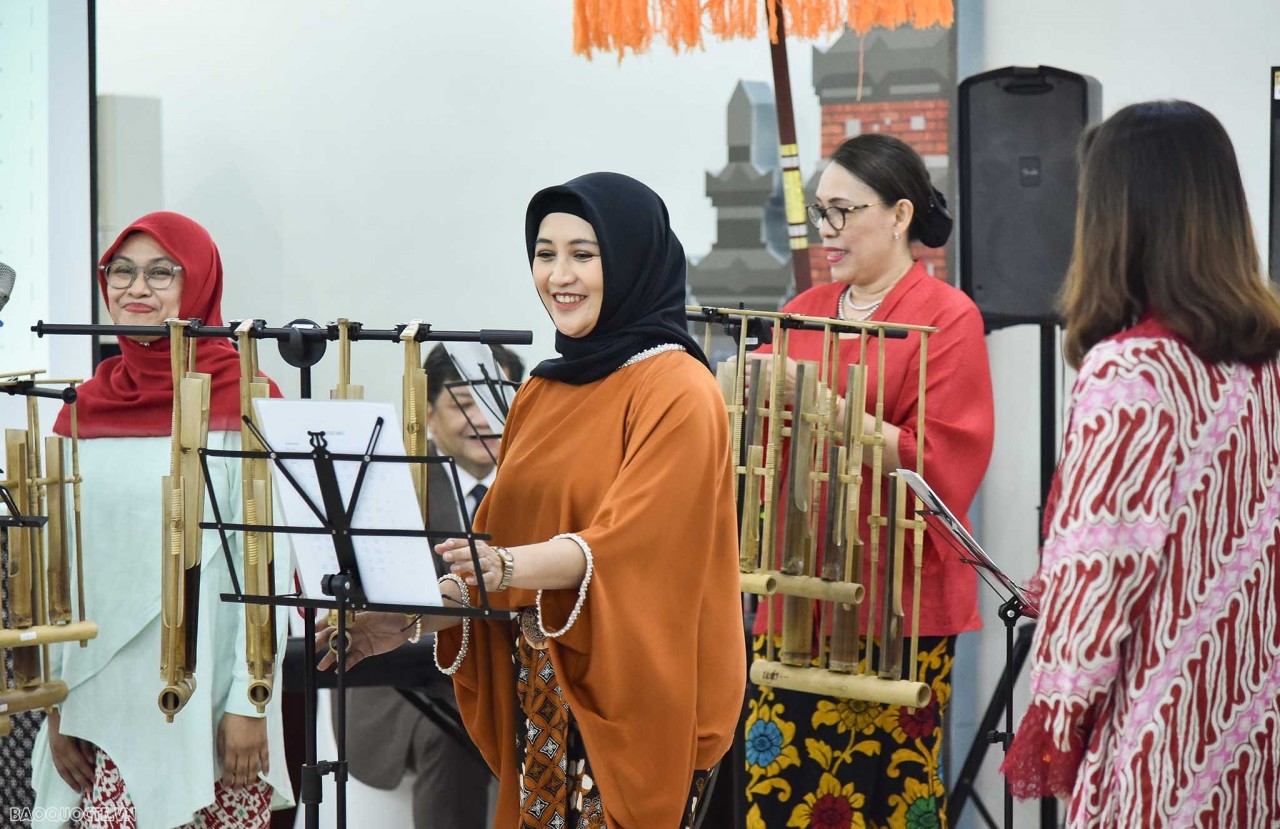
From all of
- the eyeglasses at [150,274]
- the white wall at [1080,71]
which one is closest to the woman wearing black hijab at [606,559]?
the eyeglasses at [150,274]

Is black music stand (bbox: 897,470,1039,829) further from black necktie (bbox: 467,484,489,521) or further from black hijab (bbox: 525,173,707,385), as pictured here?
black necktie (bbox: 467,484,489,521)

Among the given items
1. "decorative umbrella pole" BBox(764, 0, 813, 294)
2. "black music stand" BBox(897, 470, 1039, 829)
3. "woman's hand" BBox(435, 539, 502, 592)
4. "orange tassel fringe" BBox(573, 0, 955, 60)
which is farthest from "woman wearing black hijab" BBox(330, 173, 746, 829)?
"decorative umbrella pole" BBox(764, 0, 813, 294)

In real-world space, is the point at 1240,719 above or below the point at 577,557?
below

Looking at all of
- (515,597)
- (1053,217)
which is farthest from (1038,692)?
(1053,217)

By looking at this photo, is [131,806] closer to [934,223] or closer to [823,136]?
[934,223]

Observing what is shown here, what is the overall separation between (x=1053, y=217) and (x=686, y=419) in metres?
2.29

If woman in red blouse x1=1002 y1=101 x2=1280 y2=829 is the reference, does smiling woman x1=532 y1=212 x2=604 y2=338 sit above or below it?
above

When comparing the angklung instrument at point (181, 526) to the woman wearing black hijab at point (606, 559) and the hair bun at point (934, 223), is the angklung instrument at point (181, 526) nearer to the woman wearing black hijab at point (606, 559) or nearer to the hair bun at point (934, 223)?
the woman wearing black hijab at point (606, 559)

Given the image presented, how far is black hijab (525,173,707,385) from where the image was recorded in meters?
2.26

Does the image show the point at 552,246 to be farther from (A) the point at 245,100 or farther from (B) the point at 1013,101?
(A) the point at 245,100

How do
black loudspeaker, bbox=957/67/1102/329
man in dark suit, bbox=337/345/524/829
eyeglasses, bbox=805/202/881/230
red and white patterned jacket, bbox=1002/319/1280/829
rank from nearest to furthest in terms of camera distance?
1. red and white patterned jacket, bbox=1002/319/1280/829
2. eyeglasses, bbox=805/202/881/230
3. black loudspeaker, bbox=957/67/1102/329
4. man in dark suit, bbox=337/345/524/829

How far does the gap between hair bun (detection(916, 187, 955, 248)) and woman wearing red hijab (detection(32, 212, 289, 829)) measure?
1.68m

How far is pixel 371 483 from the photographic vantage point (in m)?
2.06

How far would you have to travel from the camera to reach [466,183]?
507 cm
